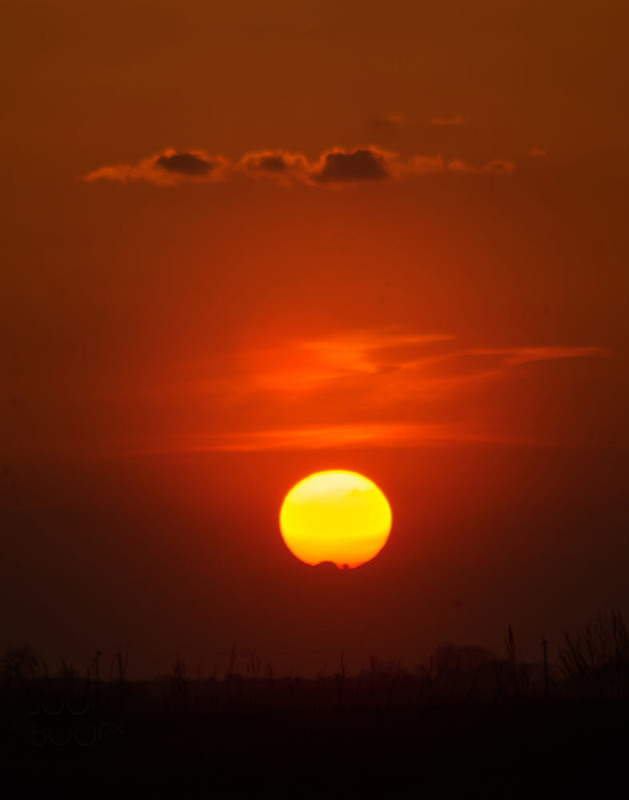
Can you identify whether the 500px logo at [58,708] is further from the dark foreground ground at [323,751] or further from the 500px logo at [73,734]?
the 500px logo at [73,734]

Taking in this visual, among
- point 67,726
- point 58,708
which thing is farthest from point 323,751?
point 58,708

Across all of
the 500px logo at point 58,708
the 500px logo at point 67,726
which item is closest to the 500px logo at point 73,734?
the 500px logo at point 67,726

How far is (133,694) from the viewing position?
3775cm

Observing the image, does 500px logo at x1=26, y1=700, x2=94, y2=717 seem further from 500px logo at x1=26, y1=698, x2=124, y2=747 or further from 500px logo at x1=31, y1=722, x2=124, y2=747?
500px logo at x1=31, y1=722, x2=124, y2=747

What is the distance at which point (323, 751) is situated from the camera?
2370 cm

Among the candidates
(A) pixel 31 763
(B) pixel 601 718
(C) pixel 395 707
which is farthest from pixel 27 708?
(B) pixel 601 718

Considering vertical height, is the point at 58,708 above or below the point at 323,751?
above

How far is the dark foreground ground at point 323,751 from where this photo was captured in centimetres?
2200

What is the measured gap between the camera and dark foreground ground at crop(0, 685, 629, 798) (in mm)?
22000

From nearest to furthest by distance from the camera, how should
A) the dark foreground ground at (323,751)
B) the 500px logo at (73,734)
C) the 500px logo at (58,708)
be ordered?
the dark foreground ground at (323,751)
the 500px logo at (73,734)
the 500px logo at (58,708)

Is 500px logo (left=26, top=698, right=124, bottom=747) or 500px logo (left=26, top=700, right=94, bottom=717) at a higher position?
500px logo (left=26, top=700, right=94, bottom=717)

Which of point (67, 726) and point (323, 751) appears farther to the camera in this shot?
point (67, 726)

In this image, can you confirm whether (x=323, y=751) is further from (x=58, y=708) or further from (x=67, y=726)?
(x=58, y=708)

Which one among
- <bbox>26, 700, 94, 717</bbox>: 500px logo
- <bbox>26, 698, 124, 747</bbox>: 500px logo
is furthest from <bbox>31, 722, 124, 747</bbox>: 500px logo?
<bbox>26, 700, 94, 717</bbox>: 500px logo
